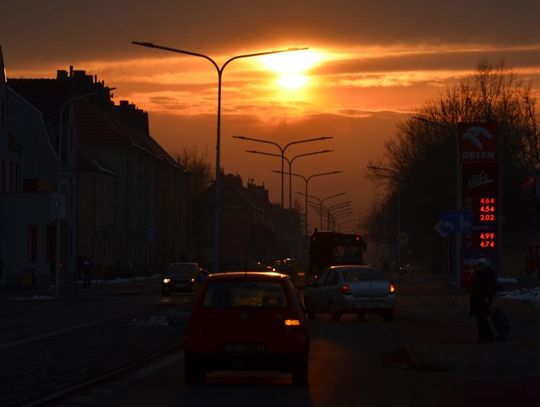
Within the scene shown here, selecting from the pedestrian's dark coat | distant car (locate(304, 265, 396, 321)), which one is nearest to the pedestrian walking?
the pedestrian's dark coat

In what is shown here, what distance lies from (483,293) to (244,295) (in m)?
9.05

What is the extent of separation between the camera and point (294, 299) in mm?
17828

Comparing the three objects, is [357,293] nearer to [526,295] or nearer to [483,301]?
[483,301]

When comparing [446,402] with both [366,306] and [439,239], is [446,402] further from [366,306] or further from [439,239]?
[439,239]

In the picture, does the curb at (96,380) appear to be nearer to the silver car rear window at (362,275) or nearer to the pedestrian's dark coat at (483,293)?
the pedestrian's dark coat at (483,293)

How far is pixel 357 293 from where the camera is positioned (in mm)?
36094

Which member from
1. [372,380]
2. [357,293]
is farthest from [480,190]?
[372,380]

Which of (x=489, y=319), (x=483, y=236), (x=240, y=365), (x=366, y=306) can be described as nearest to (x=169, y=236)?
(x=483, y=236)

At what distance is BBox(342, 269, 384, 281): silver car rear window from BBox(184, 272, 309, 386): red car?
19.1 meters

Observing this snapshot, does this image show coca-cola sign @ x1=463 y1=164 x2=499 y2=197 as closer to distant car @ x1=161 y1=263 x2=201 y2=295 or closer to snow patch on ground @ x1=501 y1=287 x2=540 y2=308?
snow patch on ground @ x1=501 y1=287 x2=540 y2=308

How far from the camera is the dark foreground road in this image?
1558 centimetres

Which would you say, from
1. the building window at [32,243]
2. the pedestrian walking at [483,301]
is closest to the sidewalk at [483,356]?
the pedestrian walking at [483,301]

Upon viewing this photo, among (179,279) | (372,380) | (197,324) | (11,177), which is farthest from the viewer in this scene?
(11,177)

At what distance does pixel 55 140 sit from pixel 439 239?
34417 mm
